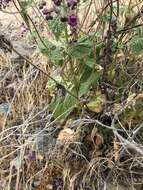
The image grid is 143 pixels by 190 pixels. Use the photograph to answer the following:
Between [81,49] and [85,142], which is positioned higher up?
[81,49]

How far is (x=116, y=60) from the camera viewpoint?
1.77 meters

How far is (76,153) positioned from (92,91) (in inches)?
9.1

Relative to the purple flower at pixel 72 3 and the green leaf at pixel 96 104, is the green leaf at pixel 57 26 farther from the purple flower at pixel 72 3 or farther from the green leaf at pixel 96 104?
the green leaf at pixel 96 104

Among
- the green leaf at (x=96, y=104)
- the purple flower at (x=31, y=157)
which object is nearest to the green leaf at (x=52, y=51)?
the green leaf at (x=96, y=104)

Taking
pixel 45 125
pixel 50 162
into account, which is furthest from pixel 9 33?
pixel 50 162

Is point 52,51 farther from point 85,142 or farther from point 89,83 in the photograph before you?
point 85,142

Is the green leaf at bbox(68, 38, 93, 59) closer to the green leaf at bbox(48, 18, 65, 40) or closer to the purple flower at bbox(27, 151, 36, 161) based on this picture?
the green leaf at bbox(48, 18, 65, 40)

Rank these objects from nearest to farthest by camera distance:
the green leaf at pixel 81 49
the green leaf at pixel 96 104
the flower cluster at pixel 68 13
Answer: the flower cluster at pixel 68 13 → the green leaf at pixel 81 49 → the green leaf at pixel 96 104

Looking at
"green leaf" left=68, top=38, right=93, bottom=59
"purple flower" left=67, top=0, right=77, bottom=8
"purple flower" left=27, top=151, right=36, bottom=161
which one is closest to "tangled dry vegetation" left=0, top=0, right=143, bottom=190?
"purple flower" left=27, top=151, right=36, bottom=161

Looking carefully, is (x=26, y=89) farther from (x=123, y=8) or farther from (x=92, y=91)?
(x=123, y=8)

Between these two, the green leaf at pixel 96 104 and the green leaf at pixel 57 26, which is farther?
the green leaf at pixel 96 104

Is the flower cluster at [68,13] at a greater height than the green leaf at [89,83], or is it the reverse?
the flower cluster at [68,13]

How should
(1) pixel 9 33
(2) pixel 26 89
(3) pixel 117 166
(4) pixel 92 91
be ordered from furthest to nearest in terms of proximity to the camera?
(1) pixel 9 33, (2) pixel 26 89, (4) pixel 92 91, (3) pixel 117 166

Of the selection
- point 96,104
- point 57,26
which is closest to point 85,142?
point 96,104
